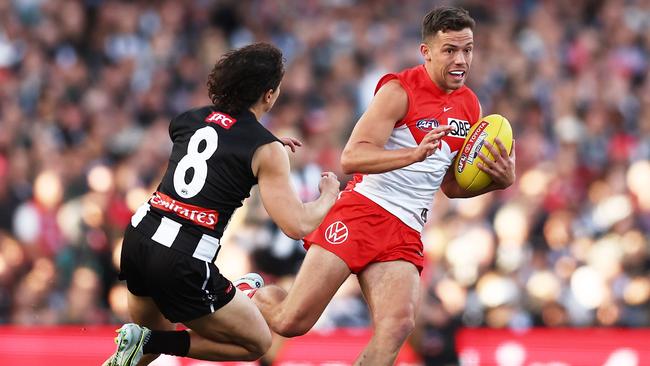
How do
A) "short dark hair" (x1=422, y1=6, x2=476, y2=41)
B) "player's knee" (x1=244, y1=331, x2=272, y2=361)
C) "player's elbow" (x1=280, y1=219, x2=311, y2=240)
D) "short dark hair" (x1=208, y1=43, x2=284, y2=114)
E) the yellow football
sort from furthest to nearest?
the yellow football
"short dark hair" (x1=422, y1=6, x2=476, y2=41)
"player's knee" (x1=244, y1=331, x2=272, y2=361)
"short dark hair" (x1=208, y1=43, x2=284, y2=114)
"player's elbow" (x1=280, y1=219, x2=311, y2=240)

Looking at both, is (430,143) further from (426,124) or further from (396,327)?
(396,327)

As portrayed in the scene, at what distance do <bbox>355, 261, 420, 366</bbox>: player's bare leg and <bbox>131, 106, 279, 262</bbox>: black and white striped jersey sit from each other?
1146 mm

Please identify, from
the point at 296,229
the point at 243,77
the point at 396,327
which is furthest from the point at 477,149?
the point at 243,77

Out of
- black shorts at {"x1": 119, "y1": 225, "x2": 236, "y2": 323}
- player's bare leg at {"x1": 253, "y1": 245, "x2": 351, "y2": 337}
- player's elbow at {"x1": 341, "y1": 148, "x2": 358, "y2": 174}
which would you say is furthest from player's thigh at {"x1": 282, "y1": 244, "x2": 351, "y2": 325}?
black shorts at {"x1": 119, "y1": 225, "x2": 236, "y2": 323}

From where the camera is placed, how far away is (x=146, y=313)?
8.05 metres

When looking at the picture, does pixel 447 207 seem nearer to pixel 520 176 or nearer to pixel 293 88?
pixel 520 176

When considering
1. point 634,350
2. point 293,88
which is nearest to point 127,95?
point 293,88

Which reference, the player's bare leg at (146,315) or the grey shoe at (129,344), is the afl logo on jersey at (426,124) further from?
the grey shoe at (129,344)

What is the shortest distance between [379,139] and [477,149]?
0.68 m

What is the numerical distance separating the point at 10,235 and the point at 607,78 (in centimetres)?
803

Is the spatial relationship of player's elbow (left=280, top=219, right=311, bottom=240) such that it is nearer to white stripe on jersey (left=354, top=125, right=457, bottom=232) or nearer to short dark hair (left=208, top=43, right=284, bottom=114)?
short dark hair (left=208, top=43, right=284, bottom=114)

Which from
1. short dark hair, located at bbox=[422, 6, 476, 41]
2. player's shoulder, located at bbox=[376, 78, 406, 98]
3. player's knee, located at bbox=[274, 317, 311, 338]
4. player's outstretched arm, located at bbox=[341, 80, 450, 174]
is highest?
short dark hair, located at bbox=[422, 6, 476, 41]

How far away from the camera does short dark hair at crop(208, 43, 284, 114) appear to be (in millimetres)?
7633

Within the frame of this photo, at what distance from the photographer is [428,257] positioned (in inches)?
527
